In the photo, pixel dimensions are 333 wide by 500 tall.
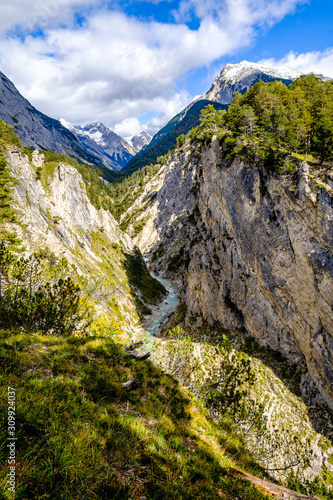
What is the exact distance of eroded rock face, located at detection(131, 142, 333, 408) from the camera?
26719mm

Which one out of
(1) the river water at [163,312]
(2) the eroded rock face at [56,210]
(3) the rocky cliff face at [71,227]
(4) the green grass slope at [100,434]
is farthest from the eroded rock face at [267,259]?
(2) the eroded rock face at [56,210]

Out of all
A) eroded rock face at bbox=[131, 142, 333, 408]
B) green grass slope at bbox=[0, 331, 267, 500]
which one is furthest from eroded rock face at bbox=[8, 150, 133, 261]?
green grass slope at bbox=[0, 331, 267, 500]

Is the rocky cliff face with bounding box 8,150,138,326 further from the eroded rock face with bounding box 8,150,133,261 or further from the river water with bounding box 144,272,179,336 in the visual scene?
the river water with bounding box 144,272,179,336

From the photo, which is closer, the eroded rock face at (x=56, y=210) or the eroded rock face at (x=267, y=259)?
the eroded rock face at (x=267, y=259)

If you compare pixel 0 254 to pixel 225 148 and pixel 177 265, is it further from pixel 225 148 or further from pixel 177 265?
pixel 177 265

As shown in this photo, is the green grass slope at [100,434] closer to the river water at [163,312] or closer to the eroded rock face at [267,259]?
the eroded rock face at [267,259]

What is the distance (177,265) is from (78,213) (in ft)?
162

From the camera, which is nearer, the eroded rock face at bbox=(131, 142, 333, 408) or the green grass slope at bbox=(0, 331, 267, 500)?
the green grass slope at bbox=(0, 331, 267, 500)

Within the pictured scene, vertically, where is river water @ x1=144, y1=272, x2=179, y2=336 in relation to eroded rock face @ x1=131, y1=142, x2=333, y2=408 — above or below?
below

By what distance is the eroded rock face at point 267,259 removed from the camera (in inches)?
1052

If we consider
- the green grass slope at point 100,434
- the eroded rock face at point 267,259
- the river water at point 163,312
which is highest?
the eroded rock face at point 267,259

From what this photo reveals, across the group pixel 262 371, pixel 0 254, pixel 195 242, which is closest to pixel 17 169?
pixel 0 254

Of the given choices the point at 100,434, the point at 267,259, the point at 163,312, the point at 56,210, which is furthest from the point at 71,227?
the point at 100,434

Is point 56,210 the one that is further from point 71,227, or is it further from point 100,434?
point 100,434
